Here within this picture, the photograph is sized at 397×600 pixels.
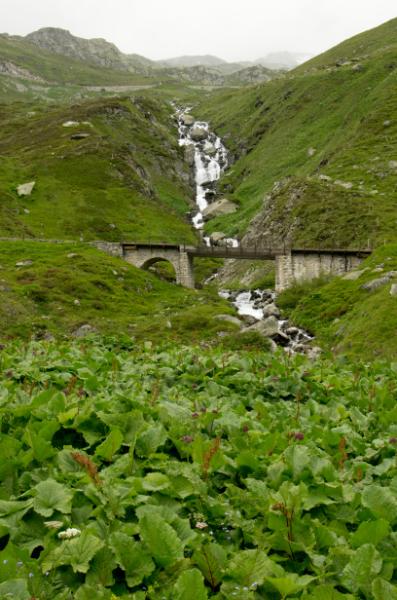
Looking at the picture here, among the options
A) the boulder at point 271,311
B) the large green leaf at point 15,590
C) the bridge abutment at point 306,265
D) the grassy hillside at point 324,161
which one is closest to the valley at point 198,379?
the large green leaf at point 15,590

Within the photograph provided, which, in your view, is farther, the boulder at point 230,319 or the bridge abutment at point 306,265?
the bridge abutment at point 306,265

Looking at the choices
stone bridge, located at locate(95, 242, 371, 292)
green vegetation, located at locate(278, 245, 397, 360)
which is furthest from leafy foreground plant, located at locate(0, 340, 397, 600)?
stone bridge, located at locate(95, 242, 371, 292)

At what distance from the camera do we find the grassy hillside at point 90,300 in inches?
2143

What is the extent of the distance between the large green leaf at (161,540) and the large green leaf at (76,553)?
1.15ft

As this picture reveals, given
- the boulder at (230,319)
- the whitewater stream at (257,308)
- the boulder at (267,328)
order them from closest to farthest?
the boulder at (267,328) → the whitewater stream at (257,308) → the boulder at (230,319)

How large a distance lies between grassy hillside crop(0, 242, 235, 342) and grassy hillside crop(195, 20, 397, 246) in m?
29.5

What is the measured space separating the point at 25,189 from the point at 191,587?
4734 inches

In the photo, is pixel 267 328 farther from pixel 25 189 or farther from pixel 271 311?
pixel 25 189

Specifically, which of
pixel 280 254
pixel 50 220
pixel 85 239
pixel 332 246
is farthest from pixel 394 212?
pixel 50 220

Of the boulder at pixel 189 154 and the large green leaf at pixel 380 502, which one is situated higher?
the boulder at pixel 189 154

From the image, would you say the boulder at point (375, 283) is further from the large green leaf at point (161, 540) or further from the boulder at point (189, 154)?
the boulder at point (189, 154)

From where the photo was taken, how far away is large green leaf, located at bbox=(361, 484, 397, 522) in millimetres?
4895

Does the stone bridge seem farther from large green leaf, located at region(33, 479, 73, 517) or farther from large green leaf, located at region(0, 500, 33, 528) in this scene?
large green leaf, located at region(0, 500, 33, 528)

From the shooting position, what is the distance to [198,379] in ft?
39.1
